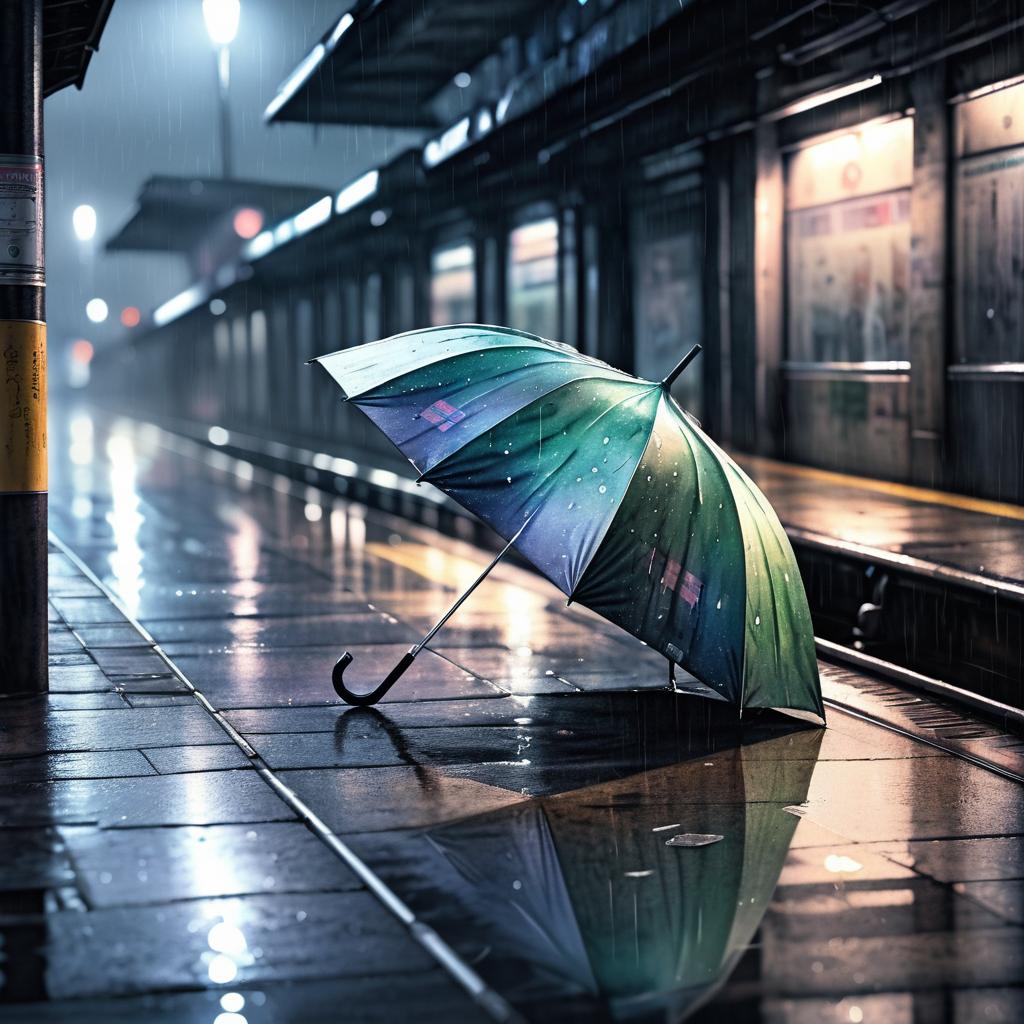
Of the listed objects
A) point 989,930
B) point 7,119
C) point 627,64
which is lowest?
point 989,930

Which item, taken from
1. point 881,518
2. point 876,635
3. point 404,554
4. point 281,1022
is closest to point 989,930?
point 281,1022

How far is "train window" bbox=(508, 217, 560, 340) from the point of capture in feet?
84.6

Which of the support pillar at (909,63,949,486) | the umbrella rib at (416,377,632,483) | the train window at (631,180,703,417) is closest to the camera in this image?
the umbrella rib at (416,377,632,483)

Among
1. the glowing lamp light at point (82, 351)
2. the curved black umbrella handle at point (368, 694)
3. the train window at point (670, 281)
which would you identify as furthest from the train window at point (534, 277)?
the glowing lamp light at point (82, 351)

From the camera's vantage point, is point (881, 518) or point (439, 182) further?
point (439, 182)

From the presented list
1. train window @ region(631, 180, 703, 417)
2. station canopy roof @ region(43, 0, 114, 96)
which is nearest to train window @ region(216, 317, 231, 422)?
train window @ region(631, 180, 703, 417)

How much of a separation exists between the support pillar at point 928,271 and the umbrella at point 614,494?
8.64 meters

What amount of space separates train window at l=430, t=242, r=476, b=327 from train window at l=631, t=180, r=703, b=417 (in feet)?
22.4

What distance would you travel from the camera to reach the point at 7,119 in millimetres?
8227

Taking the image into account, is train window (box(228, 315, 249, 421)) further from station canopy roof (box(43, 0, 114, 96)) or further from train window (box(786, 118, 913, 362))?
station canopy roof (box(43, 0, 114, 96))

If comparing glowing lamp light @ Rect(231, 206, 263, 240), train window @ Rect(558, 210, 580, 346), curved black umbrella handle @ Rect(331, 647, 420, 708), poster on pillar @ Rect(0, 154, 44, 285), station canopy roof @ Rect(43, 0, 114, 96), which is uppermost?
glowing lamp light @ Rect(231, 206, 263, 240)

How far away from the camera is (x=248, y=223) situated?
70812mm

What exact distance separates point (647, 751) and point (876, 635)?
3.68 meters

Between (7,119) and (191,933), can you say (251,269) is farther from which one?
(191,933)
